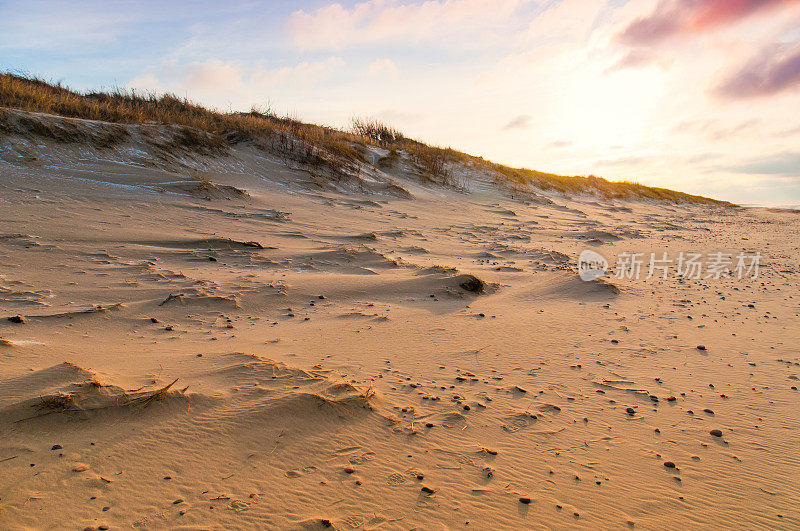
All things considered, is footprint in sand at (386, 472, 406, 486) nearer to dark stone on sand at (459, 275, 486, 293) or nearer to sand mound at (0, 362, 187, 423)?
sand mound at (0, 362, 187, 423)

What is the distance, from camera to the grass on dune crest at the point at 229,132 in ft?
26.9

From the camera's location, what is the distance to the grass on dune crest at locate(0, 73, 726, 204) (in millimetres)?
8188

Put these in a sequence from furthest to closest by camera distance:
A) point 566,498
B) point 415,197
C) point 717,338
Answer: point 415,197
point 717,338
point 566,498

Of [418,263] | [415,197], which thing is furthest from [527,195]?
[418,263]

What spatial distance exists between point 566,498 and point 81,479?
5.91 ft

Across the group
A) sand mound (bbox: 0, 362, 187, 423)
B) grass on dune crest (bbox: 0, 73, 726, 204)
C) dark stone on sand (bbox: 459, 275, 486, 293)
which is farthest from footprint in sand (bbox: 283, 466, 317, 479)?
grass on dune crest (bbox: 0, 73, 726, 204)

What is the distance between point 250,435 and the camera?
1960 millimetres

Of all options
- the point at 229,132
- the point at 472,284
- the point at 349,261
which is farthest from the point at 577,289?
the point at 229,132

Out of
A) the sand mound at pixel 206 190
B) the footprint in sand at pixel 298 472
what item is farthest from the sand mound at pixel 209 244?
the footprint in sand at pixel 298 472

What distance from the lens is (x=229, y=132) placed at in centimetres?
1049

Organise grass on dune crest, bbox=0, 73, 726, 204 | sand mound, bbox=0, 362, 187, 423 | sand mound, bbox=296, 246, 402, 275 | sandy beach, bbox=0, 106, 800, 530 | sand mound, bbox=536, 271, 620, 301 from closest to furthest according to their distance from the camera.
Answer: sandy beach, bbox=0, 106, 800, 530
sand mound, bbox=0, 362, 187, 423
sand mound, bbox=536, 271, 620, 301
sand mound, bbox=296, 246, 402, 275
grass on dune crest, bbox=0, 73, 726, 204

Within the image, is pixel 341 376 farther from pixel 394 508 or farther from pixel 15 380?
pixel 15 380

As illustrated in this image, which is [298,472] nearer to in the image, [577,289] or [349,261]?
[349,261]

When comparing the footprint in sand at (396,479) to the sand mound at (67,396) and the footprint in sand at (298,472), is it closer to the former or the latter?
the footprint in sand at (298,472)
